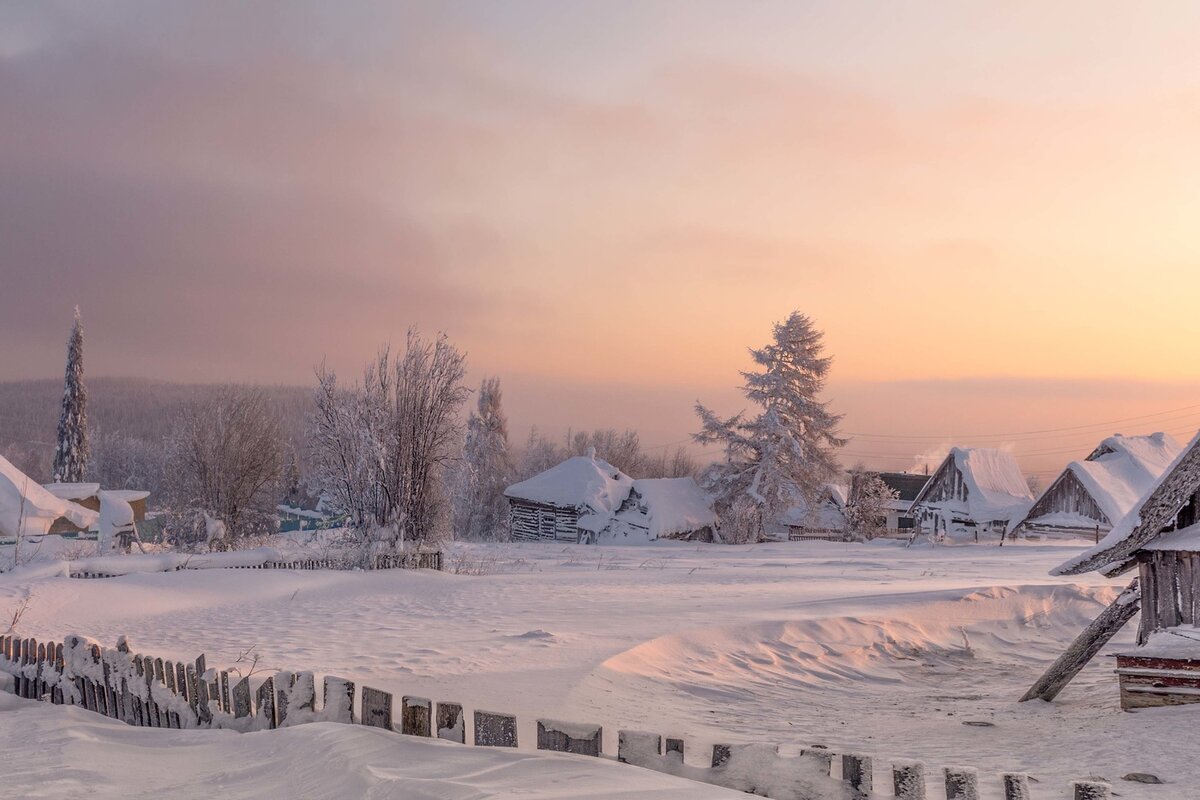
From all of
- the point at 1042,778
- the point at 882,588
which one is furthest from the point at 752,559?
the point at 1042,778

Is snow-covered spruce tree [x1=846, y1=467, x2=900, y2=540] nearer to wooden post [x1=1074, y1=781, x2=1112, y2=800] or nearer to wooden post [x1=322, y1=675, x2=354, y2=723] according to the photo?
wooden post [x1=322, y1=675, x2=354, y2=723]

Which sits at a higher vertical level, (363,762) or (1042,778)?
(363,762)

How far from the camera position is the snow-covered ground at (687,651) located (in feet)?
27.0

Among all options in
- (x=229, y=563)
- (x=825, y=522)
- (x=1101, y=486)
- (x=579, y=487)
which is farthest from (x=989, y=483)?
(x=229, y=563)

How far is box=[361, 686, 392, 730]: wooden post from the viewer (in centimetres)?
581

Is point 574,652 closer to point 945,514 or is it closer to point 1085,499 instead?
point 1085,499

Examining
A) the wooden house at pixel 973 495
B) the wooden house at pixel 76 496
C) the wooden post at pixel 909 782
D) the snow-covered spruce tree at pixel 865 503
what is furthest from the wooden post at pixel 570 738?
the snow-covered spruce tree at pixel 865 503

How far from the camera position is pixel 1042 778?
7.19 metres

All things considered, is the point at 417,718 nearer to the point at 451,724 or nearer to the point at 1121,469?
the point at 451,724

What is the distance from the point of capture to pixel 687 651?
12.4 meters

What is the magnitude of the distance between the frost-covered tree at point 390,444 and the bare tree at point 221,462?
43.8 feet

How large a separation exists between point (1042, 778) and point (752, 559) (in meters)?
26.2

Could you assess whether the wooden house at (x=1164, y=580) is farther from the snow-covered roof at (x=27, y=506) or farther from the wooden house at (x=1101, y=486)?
the snow-covered roof at (x=27, y=506)

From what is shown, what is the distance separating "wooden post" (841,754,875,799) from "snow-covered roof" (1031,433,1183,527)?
3926 centimetres
